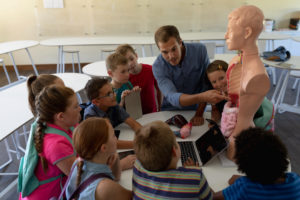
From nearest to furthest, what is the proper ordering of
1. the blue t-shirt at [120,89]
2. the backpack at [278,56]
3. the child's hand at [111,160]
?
the child's hand at [111,160], the blue t-shirt at [120,89], the backpack at [278,56]

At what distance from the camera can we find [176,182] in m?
0.91

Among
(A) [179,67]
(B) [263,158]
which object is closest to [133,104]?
(A) [179,67]

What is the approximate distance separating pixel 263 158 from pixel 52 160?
3.08 ft

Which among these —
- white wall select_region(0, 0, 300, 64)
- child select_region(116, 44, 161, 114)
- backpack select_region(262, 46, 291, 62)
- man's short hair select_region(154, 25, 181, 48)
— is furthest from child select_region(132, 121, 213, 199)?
white wall select_region(0, 0, 300, 64)

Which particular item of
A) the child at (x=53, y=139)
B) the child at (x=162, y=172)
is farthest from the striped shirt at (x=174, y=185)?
the child at (x=53, y=139)

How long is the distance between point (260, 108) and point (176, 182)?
719 millimetres

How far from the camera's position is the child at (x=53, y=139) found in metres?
1.19

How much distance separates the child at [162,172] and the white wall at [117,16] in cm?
522

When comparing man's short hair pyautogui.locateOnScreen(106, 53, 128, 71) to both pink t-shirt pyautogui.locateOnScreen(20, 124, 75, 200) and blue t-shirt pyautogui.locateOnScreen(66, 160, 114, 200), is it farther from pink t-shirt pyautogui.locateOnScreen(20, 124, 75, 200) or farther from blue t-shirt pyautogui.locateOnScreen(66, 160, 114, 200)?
blue t-shirt pyautogui.locateOnScreen(66, 160, 114, 200)

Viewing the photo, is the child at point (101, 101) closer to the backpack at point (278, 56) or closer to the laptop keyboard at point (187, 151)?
the laptop keyboard at point (187, 151)

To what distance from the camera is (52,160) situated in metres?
1.18

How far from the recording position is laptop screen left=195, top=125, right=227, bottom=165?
49.0 inches

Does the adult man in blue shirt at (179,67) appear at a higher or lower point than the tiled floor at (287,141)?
higher

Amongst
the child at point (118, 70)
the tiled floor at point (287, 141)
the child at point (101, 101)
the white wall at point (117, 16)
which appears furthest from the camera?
the white wall at point (117, 16)
